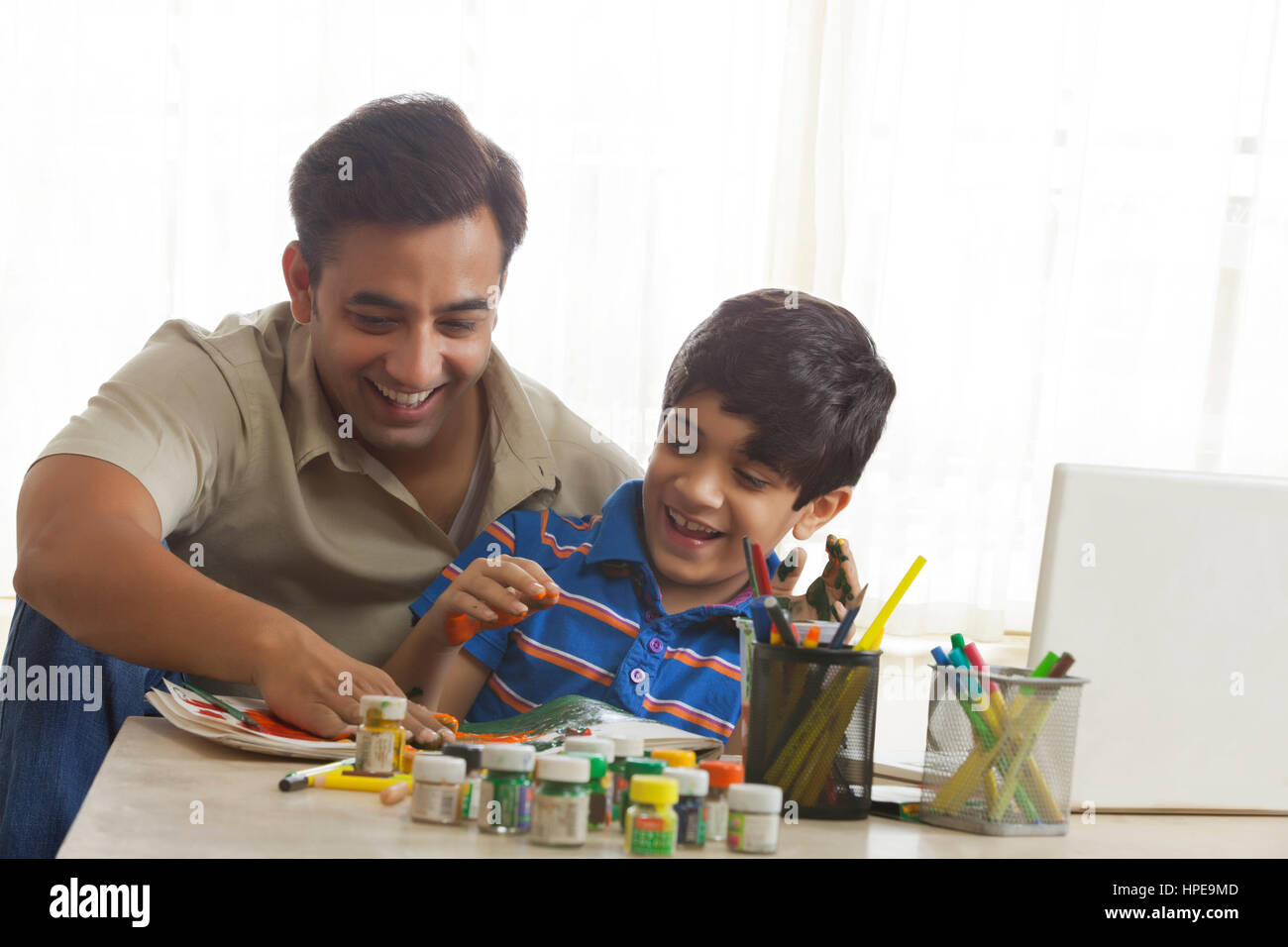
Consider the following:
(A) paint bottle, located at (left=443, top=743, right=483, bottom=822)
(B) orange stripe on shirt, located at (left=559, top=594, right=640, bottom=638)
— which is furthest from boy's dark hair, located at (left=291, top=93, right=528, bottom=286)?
(A) paint bottle, located at (left=443, top=743, right=483, bottom=822)

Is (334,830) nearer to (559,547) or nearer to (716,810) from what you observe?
(716,810)

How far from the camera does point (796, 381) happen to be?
50.9 inches

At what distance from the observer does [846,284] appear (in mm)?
2926

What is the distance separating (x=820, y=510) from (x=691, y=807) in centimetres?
78

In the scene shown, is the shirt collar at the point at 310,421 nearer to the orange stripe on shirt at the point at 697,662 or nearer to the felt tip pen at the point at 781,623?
the orange stripe on shirt at the point at 697,662

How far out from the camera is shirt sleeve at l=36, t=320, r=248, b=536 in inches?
47.7

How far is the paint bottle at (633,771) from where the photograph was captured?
707 millimetres

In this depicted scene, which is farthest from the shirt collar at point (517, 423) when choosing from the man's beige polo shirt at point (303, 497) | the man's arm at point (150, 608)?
the man's arm at point (150, 608)

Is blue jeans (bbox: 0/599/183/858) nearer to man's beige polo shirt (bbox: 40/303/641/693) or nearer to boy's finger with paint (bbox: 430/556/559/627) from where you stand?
man's beige polo shirt (bbox: 40/303/641/693)

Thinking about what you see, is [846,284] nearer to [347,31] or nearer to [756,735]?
[347,31]

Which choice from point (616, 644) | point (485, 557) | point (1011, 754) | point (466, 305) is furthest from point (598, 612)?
point (1011, 754)

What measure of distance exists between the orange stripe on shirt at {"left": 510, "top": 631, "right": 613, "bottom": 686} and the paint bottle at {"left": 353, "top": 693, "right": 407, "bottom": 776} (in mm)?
452

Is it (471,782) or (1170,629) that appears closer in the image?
(471,782)
